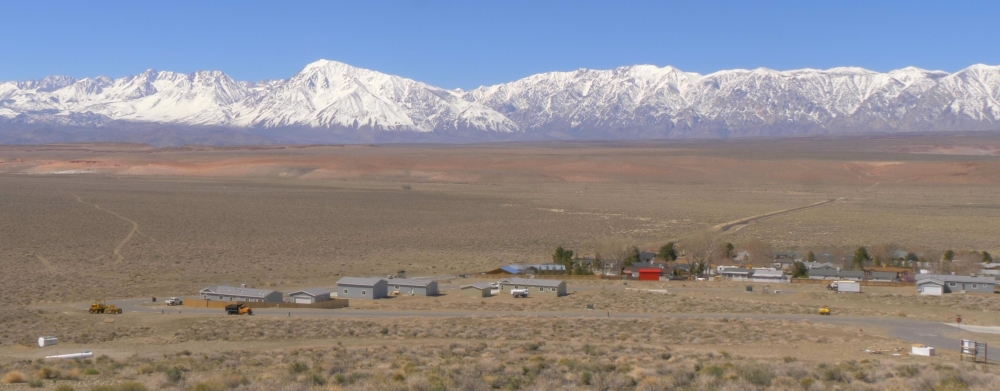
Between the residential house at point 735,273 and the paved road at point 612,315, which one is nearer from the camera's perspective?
the paved road at point 612,315

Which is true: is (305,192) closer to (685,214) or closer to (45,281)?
(685,214)

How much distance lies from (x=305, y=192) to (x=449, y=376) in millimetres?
76427

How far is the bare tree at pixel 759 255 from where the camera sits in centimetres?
4425

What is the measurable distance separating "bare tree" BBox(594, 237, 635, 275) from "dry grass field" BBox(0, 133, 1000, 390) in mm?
3058

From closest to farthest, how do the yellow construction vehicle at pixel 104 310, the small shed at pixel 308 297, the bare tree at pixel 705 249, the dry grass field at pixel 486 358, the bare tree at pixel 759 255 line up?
the dry grass field at pixel 486 358 < the yellow construction vehicle at pixel 104 310 < the small shed at pixel 308 297 < the bare tree at pixel 705 249 < the bare tree at pixel 759 255

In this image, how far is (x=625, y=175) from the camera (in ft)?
393

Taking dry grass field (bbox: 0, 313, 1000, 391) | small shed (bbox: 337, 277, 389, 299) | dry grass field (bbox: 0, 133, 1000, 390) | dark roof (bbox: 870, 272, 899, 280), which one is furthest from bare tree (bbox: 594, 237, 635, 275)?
dry grass field (bbox: 0, 313, 1000, 391)

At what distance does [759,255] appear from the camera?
44844 millimetres

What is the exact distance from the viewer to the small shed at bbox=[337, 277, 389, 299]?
31672 millimetres

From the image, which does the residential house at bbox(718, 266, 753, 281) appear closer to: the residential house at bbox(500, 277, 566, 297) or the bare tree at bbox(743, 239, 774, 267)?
the bare tree at bbox(743, 239, 774, 267)

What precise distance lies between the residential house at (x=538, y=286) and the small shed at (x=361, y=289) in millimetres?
4283

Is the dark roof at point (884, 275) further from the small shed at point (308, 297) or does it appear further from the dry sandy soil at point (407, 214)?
the small shed at point (308, 297)

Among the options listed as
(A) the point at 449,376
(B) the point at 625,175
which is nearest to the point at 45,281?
(A) the point at 449,376

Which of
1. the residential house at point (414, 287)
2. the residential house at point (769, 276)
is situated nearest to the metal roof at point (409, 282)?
the residential house at point (414, 287)
